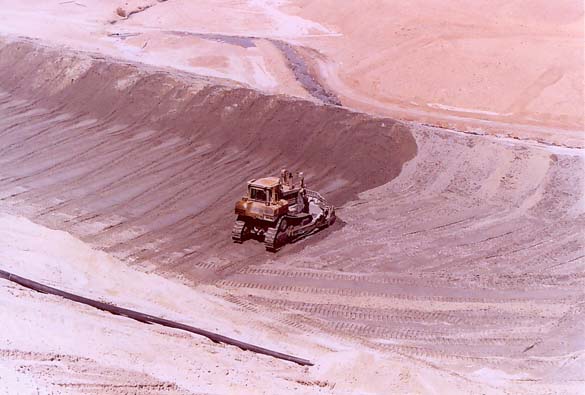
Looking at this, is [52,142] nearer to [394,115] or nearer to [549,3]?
[394,115]

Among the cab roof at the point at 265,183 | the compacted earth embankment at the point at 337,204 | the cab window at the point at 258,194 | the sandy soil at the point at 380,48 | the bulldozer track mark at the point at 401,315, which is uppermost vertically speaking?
the sandy soil at the point at 380,48

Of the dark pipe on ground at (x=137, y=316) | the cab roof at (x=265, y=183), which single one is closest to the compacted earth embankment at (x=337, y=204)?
the cab roof at (x=265, y=183)

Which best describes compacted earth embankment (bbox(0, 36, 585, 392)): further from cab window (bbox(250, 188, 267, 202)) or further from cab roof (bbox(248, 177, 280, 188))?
cab roof (bbox(248, 177, 280, 188))

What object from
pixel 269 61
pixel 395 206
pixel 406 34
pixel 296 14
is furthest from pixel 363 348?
pixel 296 14

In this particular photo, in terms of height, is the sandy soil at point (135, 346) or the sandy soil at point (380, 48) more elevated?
the sandy soil at point (380, 48)

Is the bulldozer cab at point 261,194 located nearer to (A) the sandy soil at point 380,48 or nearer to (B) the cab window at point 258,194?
(B) the cab window at point 258,194

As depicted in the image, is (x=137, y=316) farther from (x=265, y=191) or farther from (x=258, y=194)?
(x=258, y=194)

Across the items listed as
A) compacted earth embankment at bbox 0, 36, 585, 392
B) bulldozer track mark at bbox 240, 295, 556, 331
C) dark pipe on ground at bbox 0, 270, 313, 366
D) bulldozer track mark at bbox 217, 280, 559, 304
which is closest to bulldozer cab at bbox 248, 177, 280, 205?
compacted earth embankment at bbox 0, 36, 585, 392

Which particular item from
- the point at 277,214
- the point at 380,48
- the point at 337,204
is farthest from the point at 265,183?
the point at 380,48
